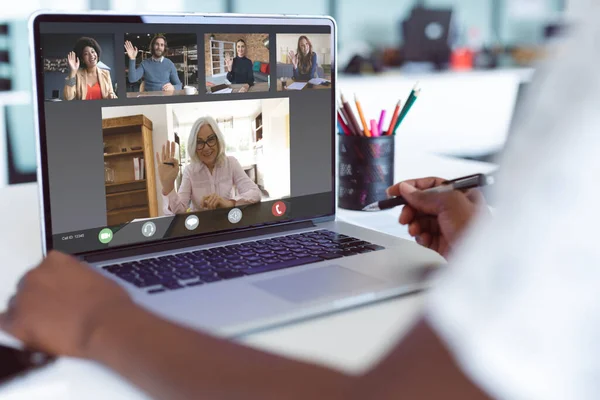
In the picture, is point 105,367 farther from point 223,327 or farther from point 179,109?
point 179,109

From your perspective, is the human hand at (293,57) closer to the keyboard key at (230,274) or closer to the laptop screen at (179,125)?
the laptop screen at (179,125)

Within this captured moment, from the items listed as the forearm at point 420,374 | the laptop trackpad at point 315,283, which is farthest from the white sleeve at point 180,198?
the forearm at point 420,374

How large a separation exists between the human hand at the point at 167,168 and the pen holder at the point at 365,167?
0.36m

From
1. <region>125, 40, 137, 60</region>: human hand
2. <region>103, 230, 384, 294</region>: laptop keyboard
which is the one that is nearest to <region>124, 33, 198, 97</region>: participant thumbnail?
<region>125, 40, 137, 60</region>: human hand

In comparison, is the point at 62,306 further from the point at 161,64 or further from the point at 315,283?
the point at 161,64

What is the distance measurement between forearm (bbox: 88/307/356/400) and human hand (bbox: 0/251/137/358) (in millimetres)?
16

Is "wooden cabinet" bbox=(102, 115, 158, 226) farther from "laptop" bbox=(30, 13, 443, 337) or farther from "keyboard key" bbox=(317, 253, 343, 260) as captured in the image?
"keyboard key" bbox=(317, 253, 343, 260)

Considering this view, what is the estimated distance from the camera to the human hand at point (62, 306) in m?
0.52

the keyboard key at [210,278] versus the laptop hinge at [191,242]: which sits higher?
the laptop hinge at [191,242]

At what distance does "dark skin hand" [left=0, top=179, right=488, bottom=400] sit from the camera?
301 mm

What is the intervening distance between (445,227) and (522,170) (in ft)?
1.85

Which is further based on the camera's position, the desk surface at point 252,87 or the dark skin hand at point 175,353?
the desk surface at point 252,87

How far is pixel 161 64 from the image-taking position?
0.88m

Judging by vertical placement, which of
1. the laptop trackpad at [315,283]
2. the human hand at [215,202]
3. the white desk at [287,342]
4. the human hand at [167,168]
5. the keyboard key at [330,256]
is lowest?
the white desk at [287,342]
